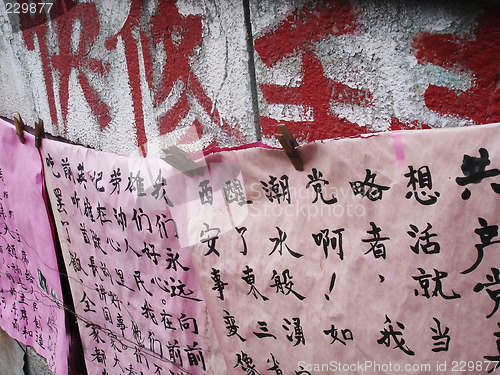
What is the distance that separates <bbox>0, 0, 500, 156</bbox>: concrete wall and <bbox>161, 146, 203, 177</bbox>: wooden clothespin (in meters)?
0.20

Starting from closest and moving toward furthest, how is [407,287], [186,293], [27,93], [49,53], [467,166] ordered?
[467,166], [407,287], [186,293], [49,53], [27,93]

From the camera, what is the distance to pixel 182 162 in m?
1.05

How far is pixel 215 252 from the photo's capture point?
1079 millimetres

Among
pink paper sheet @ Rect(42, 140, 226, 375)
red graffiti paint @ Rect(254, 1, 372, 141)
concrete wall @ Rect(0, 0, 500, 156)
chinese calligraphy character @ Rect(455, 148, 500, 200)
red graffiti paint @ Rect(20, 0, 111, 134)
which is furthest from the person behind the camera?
red graffiti paint @ Rect(20, 0, 111, 134)

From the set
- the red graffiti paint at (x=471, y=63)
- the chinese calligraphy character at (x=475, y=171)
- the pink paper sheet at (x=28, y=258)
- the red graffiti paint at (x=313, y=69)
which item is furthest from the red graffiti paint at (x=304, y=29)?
the pink paper sheet at (x=28, y=258)

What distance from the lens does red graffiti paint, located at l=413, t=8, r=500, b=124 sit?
748 mm

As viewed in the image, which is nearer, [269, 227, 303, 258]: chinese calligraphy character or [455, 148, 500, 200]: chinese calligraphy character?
[455, 148, 500, 200]: chinese calligraphy character

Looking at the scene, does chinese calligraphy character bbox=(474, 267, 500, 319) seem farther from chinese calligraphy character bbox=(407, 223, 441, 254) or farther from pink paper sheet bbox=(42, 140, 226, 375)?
pink paper sheet bbox=(42, 140, 226, 375)

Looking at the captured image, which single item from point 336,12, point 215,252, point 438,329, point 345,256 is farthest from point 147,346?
point 336,12

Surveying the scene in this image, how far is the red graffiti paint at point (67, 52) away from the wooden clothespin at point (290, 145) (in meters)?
0.98

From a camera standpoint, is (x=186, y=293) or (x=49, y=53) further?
(x=49, y=53)

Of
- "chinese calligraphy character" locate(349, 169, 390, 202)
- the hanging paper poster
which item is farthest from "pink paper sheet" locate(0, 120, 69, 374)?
"chinese calligraphy character" locate(349, 169, 390, 202)

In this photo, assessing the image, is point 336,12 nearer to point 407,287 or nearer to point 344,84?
point 344,84

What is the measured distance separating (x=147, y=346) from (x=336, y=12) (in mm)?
1350
